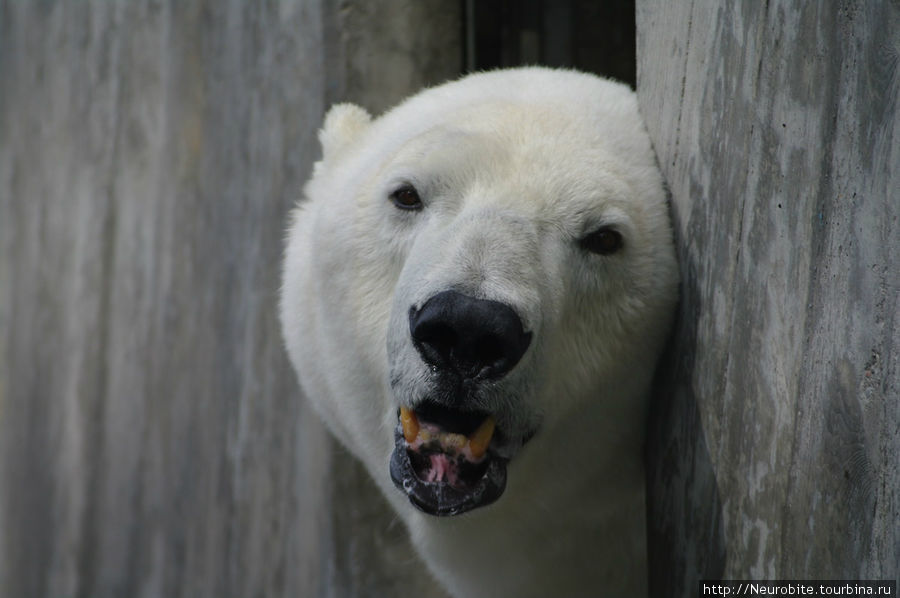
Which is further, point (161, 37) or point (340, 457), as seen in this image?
point (161, 37)

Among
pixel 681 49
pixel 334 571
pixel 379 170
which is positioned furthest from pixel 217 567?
pixel 681 49

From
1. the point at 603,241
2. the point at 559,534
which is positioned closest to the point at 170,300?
the point at 559,534

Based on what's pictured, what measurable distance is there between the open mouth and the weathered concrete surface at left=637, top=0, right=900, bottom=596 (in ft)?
1.53

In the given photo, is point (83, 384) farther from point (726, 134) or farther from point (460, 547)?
point (726, 134)

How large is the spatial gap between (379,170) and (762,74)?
1.00 m

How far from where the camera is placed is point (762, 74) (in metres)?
1.91

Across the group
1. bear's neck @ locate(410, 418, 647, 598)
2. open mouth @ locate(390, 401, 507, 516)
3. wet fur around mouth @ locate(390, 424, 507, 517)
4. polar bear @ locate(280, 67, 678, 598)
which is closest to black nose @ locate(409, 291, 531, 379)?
polar bear @ locate(280, 67, 678, 598)

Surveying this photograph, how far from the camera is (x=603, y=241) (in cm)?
229

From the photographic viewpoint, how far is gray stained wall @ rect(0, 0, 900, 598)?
5.38ft

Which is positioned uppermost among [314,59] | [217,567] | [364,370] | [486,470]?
[314,59]

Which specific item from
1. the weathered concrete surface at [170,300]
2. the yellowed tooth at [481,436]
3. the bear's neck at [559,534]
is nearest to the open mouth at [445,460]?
the yellowed tooth at [481,436]

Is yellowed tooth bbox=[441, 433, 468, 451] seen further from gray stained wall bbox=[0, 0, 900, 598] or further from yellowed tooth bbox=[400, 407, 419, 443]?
gray stained wall bbox=[0, 0, 900, 598]

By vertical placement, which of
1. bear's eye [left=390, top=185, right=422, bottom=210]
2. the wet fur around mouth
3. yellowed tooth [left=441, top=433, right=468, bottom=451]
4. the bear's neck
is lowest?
the bear's neck

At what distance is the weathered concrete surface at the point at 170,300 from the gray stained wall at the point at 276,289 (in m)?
0.02
